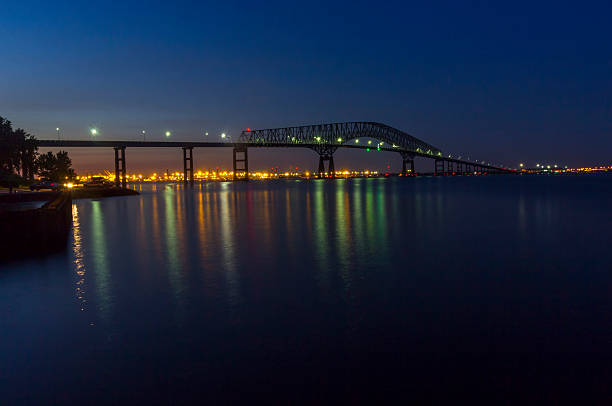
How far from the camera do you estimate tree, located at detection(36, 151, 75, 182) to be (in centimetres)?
9978

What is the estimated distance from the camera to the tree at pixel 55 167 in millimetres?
99781

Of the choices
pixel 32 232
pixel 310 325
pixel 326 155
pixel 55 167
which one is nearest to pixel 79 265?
pixel 32 232

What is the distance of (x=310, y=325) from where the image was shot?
31.8ft

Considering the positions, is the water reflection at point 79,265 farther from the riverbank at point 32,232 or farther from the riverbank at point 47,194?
the riverbank at point 47,194

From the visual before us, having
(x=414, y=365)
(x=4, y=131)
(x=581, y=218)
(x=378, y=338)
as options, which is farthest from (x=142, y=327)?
(x=4, y=131)

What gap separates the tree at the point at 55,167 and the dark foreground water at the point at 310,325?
91184 mm

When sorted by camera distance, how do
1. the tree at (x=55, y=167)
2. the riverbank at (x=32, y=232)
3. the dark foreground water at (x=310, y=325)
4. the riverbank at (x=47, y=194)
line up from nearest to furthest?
the dark foreground water at (x=310, y=325), the riverbank at (x=32, y=232), the riverbank at (x=47, y=194), the tree at (x=55, y=167)

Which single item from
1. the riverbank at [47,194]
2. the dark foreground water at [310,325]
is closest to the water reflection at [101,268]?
the dark foreground water at [310,325]

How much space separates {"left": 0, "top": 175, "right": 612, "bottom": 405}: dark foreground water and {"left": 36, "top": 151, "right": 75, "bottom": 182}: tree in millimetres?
91184

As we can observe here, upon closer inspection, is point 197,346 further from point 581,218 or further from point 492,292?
point 581,218

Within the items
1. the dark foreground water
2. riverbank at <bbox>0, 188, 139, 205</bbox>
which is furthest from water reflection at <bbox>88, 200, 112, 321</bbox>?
riverbank at <bbox>0, 188, 139, 205</bbox>

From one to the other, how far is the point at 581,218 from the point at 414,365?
32708mm

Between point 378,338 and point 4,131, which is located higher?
point 4,131

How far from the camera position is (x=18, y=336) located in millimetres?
9414
